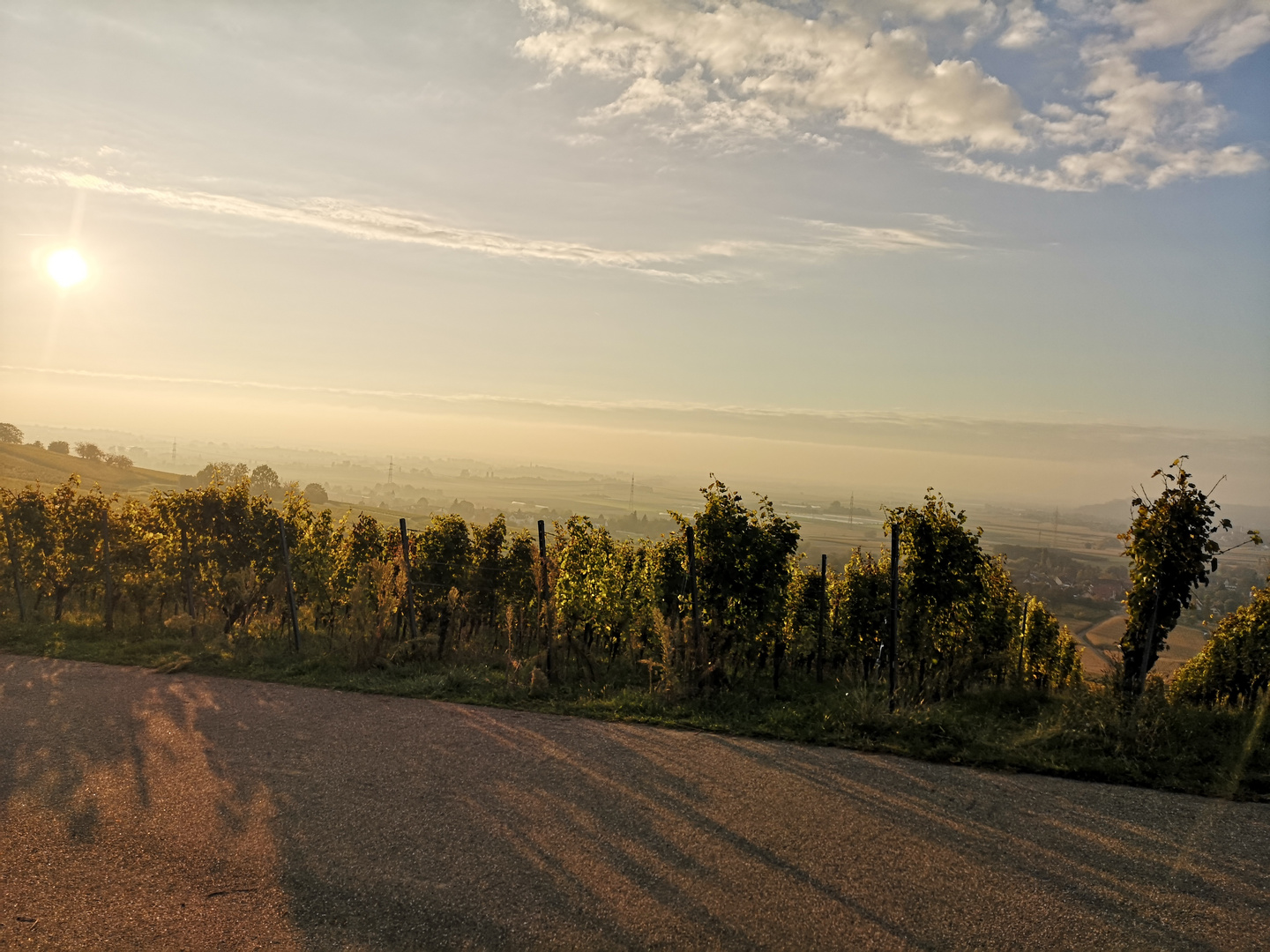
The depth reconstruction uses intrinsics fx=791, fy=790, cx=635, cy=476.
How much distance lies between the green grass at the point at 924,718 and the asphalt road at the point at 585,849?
0.42m

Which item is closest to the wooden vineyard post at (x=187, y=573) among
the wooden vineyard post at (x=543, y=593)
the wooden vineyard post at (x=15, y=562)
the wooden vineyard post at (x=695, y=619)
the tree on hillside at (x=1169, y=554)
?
the wooden vineyard post at (x=15, y=562)

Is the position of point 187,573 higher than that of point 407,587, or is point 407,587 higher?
point 407,587

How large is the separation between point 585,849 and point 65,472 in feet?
431

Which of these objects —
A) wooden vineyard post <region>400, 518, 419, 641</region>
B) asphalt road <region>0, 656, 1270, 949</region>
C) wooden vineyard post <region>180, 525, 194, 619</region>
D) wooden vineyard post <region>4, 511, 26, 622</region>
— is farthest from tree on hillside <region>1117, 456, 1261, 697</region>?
wooden vineyard post <region>4, 511, 26, 622</region>

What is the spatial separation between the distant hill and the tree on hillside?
106m

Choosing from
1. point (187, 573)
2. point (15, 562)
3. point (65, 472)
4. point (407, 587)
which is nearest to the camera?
point (407, 587)

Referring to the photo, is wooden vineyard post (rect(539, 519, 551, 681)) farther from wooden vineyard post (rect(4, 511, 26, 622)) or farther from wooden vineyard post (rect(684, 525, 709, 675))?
wooden vineyard post (rect(4, 511, 26, 622))

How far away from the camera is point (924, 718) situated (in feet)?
30.6

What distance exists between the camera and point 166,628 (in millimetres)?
16281

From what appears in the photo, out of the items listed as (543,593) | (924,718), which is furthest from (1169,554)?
(543,593)

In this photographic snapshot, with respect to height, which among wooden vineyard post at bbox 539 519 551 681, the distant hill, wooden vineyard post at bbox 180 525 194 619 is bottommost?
the distant hill

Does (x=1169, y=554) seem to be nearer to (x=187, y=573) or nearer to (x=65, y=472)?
(x=187, y=573)

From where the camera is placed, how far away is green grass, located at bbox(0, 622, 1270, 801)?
8.16 metres

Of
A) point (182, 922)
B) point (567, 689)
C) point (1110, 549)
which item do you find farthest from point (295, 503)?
point (1110, 549)
